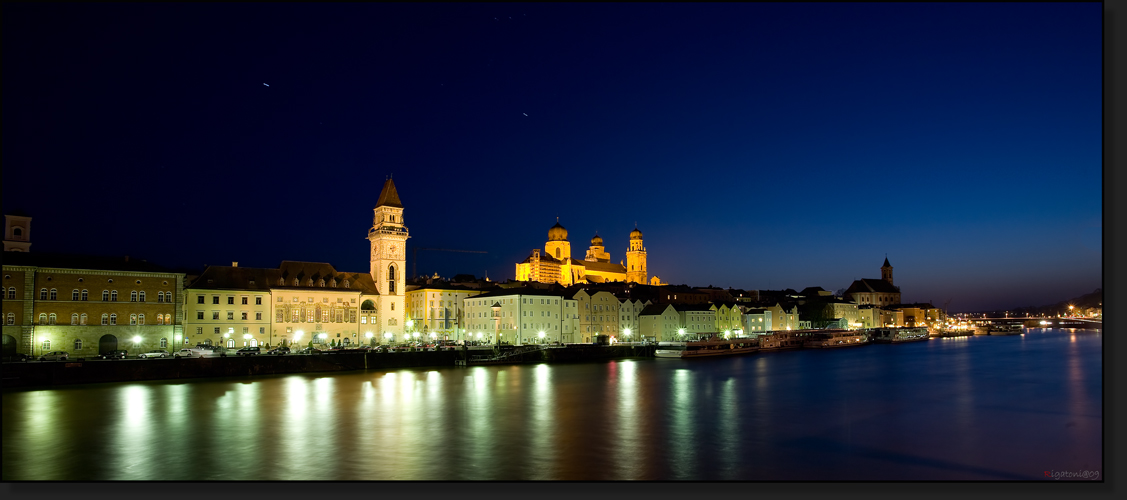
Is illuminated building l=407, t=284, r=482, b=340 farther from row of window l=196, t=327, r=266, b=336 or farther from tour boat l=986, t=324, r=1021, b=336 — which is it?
tour boat l=986, t=324, r=1021, b=336

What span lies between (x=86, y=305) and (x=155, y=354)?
4836 mm

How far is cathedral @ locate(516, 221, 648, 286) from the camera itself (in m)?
120

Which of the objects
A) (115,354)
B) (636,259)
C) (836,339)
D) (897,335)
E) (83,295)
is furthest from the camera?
(636,259)

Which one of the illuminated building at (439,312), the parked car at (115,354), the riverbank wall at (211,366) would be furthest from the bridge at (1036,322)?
the parked car at (115,354)

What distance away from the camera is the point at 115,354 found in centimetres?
3978

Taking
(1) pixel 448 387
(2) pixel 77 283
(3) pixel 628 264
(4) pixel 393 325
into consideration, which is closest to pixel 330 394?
(1) pixel 448 387

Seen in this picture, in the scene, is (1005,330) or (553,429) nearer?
(553,429)

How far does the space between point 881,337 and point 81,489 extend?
98.1 meters

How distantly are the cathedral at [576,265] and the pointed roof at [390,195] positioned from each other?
169 ft

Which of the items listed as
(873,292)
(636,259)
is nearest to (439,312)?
(636,259)

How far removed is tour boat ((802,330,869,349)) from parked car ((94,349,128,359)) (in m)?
67.5

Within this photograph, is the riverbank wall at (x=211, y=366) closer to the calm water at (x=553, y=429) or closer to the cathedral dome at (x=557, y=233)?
the calm water at (x=553, y=429)

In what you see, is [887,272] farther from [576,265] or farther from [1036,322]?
[576,265]

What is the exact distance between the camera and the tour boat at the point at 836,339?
8162 cm
